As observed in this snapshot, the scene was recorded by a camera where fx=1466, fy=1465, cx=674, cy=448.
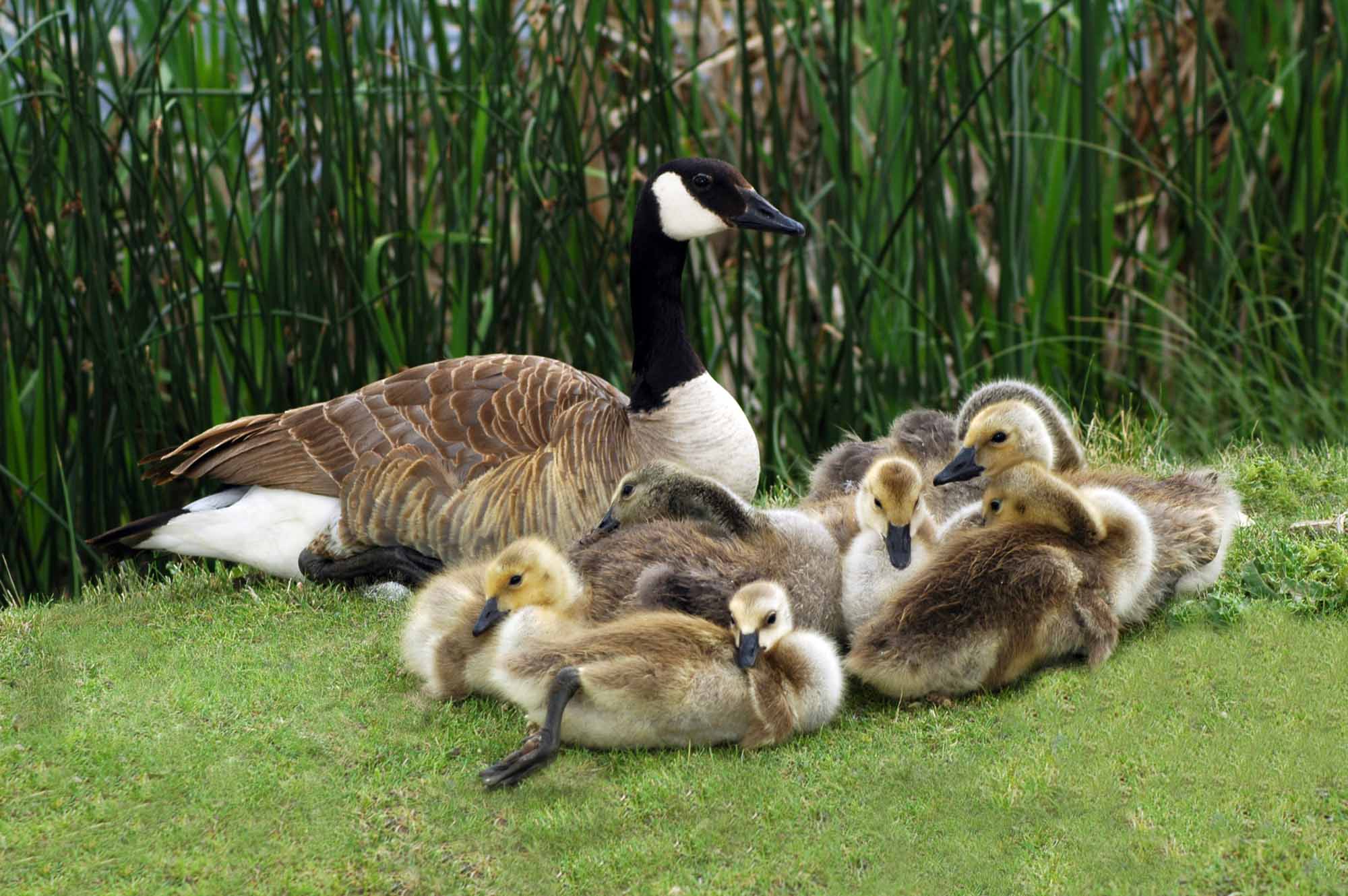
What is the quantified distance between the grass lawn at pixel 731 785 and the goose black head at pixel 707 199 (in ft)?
7.77

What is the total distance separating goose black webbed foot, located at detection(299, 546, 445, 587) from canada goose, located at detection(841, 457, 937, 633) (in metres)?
1.93

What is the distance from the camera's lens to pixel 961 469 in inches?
186

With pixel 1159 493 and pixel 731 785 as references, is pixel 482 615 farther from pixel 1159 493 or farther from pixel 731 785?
pixel 1159 493

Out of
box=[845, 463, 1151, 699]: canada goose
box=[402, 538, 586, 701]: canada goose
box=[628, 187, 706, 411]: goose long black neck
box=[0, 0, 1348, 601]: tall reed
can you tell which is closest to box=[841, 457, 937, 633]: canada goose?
box=[845, 463, 1151, 699]: canada goose

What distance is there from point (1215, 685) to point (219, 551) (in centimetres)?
388

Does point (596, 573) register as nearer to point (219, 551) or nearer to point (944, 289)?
point (219, 551)

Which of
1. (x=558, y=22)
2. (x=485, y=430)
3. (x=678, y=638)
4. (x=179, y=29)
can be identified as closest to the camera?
(x=678, y=638)

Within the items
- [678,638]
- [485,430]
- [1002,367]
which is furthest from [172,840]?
[1002,367]

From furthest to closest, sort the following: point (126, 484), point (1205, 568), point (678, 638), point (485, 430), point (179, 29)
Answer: point (179, 29), point (126, 484), point (485, 430), point (1205, 568), point (678, 638)

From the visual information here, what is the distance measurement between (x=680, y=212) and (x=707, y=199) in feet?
0.41

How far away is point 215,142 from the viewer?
7.41m

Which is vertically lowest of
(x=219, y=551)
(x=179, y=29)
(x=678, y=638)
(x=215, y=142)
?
(x=219, y=551)

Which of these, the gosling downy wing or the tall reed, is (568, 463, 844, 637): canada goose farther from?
the tall reed

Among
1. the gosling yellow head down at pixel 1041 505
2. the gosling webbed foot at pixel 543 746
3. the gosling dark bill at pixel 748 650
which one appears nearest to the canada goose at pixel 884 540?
the gosling yellow head down at pixel 1041 505
